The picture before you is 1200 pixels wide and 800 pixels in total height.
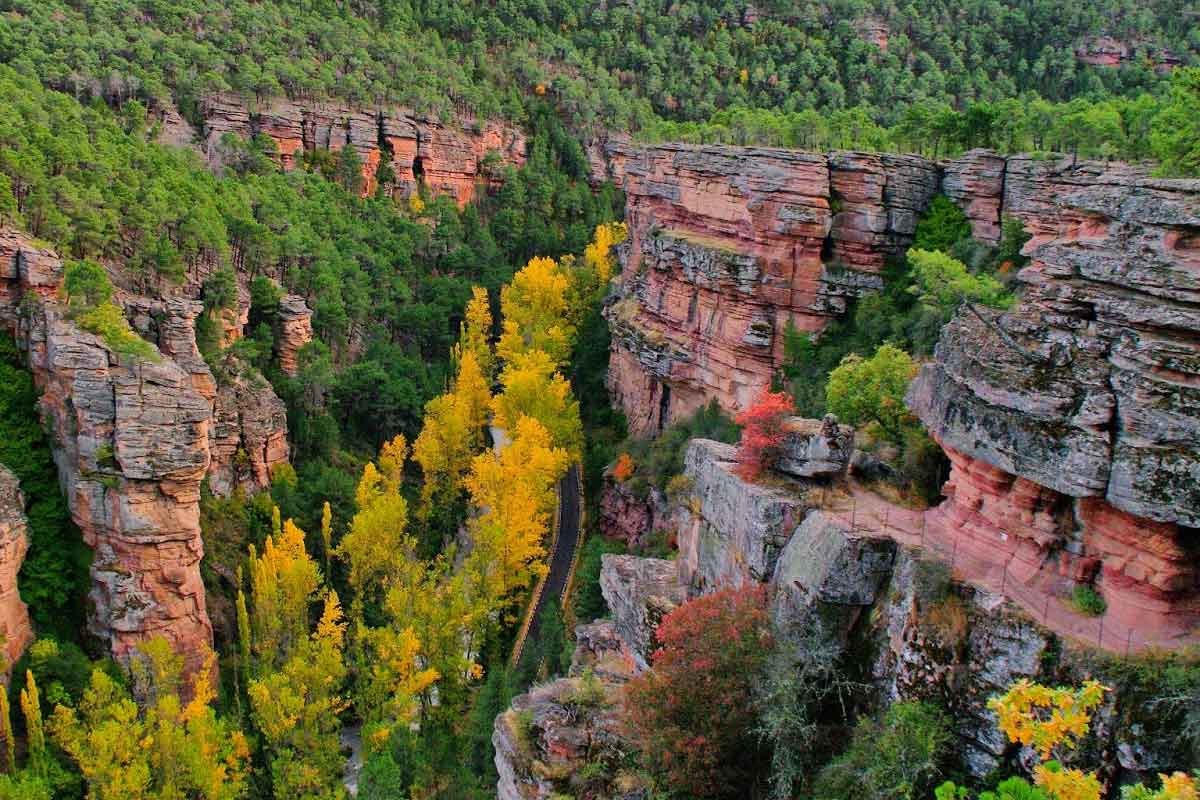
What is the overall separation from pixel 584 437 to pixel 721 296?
12.7 meters

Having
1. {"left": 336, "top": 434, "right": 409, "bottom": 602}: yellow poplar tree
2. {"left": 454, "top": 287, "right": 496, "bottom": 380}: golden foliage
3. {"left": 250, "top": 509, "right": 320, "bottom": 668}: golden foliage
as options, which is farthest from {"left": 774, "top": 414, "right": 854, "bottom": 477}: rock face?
{"left": 454, "top": 287, "right": 496, "bottom": 380}: golden foliage

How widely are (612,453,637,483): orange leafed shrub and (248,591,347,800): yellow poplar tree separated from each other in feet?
55.4

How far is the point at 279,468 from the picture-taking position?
45438 mm

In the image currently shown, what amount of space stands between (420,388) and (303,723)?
85.6 feet

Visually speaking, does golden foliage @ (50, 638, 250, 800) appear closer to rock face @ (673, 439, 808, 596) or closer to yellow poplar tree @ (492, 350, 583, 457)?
rock face @ (673, 439, 808, 596)

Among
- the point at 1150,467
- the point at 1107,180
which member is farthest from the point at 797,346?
the point at 1150,467

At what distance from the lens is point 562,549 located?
154 ft

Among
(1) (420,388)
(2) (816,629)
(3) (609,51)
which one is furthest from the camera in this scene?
(3) (609,51)

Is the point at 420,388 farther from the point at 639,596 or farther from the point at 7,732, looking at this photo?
the point at 639,596

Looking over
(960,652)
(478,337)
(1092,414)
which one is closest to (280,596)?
(478,337)

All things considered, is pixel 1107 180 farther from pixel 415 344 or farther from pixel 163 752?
pixel 415 344

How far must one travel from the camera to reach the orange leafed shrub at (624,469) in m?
47.9

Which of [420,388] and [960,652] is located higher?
[960,652]

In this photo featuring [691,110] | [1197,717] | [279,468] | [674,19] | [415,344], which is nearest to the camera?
[1197,717]
